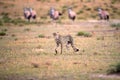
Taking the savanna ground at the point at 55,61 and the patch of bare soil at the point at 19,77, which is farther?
the savanna ground at the point at 55,61

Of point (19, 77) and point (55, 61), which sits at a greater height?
point (19, 77)

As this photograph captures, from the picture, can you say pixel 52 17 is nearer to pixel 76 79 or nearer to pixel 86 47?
pixel 86 47

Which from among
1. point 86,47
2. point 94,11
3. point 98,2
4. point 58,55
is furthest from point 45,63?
point 98,2

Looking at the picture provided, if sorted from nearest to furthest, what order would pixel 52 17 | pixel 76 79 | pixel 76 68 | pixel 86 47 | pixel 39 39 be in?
pixel 76 79
pixel 76 68
pixel 86 47
pixel 39 39
pixel 52 17

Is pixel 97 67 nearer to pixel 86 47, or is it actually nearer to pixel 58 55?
pixel 58 55

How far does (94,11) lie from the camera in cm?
5294

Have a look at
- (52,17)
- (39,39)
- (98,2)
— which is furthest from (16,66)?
(98,2)

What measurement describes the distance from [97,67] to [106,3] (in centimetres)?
4236

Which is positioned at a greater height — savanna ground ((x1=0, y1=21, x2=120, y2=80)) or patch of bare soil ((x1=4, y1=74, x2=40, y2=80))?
patch of bare soil ((x1=4, y1=74, x2=40, y2=80))

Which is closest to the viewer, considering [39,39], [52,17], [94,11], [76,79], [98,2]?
[76,79]

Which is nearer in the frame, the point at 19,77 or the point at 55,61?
the point at 19,77

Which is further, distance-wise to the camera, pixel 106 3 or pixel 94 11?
pixel 106 3

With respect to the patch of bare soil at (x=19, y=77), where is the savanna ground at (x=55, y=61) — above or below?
below

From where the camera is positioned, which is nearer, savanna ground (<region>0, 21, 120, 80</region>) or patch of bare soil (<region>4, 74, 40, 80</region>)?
patch of bare soil (<region>4, 74, 40, 80</region>)
